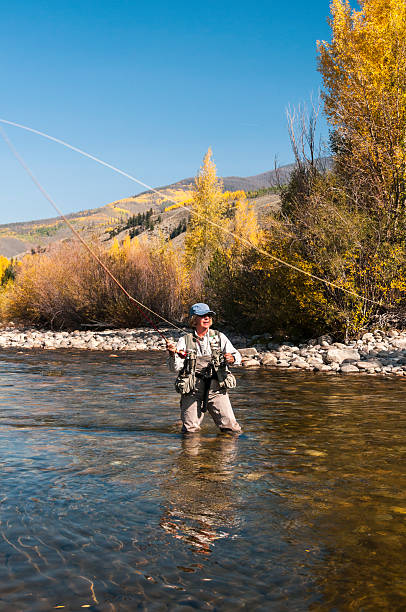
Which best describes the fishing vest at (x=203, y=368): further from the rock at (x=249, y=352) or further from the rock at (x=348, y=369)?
the rock at (x=249, y=352)

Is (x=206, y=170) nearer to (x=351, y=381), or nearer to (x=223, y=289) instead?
(x=223, y=289)

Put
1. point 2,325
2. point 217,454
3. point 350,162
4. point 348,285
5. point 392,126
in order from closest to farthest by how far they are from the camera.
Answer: point 217,454
point 348,285
point 392,126
point 350,162
point 2,325

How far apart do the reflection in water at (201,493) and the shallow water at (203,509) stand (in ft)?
0.06

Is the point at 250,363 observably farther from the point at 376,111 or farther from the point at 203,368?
the point at 203,368

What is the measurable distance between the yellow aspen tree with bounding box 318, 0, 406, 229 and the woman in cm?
1080

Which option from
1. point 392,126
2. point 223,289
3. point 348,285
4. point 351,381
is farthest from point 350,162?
point 351,381

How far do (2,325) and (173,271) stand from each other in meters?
9.75

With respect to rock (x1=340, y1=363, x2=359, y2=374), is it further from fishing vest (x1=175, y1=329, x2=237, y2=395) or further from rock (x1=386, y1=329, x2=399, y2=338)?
fishing vest (x1=175, y1=329, x2=237, y2=395)

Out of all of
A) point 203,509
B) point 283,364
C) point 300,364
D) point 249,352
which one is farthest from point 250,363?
point 203,509

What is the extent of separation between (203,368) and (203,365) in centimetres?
4

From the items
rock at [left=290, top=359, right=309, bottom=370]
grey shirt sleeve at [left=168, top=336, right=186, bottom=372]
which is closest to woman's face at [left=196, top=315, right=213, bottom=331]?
grey shirt sleeve at [left=168, top=336, right=186, bottom=372]

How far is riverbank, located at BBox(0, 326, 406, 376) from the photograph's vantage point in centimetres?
1461

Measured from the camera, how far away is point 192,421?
7.55 meters

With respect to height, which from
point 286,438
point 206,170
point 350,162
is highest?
point 206,170
